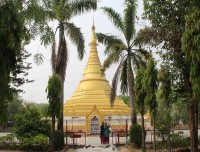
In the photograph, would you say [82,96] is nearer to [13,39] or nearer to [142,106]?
[142,106]

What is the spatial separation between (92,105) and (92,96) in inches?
77.0

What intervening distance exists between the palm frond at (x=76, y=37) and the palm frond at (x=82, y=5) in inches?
38.7

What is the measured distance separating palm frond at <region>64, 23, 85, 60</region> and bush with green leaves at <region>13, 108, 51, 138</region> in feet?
14.6

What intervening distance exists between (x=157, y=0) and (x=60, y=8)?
6596 millimetres

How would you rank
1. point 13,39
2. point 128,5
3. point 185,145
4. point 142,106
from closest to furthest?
point 13,39 < point 142,106 < point 185,145 < point 128,5

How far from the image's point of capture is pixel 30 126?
1967 cm

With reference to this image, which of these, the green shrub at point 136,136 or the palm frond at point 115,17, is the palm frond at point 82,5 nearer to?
the palm frond at point 115,17

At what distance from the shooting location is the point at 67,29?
65.9ft

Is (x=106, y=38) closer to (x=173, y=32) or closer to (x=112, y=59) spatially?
(x=112, y=59)

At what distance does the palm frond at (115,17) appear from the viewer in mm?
22250

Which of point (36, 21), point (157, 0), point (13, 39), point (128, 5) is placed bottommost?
point (13, 39)

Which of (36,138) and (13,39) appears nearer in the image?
(13,39)

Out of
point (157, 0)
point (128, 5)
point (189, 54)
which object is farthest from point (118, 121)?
point (189, 54)

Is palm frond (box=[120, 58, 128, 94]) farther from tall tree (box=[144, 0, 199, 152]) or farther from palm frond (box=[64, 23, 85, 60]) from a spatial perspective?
tall tree (box=[144, 0, 199, 152])
